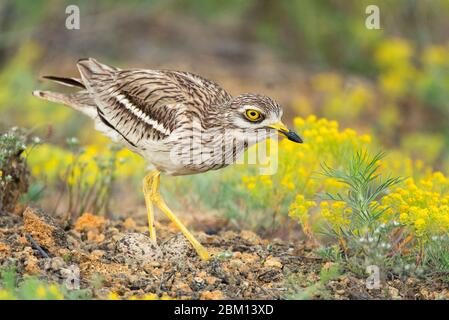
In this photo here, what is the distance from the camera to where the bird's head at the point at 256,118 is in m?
5.82

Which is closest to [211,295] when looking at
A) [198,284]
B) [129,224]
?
→ [198,284]

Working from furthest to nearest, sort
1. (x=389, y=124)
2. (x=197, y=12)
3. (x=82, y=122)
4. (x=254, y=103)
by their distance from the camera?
(x=197, y=12) < (x=389, y=124) < (x=82, y=122) < (x=254, y=103)

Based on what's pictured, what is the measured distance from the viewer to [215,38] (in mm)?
14648

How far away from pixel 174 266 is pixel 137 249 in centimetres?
29

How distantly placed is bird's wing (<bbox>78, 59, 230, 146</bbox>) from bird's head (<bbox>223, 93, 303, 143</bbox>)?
0.34 m

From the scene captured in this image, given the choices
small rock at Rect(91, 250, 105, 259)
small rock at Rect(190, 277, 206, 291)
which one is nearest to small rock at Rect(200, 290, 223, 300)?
small rock at Rect(190, 277, 206, 291)

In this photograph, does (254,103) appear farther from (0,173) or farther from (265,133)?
(0,173)

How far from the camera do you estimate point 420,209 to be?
5.54 m

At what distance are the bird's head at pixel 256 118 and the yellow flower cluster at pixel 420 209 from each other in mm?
777

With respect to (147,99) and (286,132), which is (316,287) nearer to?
(286,132)

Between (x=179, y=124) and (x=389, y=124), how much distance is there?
21.1ft

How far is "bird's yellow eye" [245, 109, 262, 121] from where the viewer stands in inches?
230

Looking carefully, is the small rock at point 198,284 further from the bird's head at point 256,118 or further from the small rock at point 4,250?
the small rock at point 4,250

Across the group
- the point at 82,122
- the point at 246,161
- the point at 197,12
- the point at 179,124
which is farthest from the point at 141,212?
the point at 197,12
